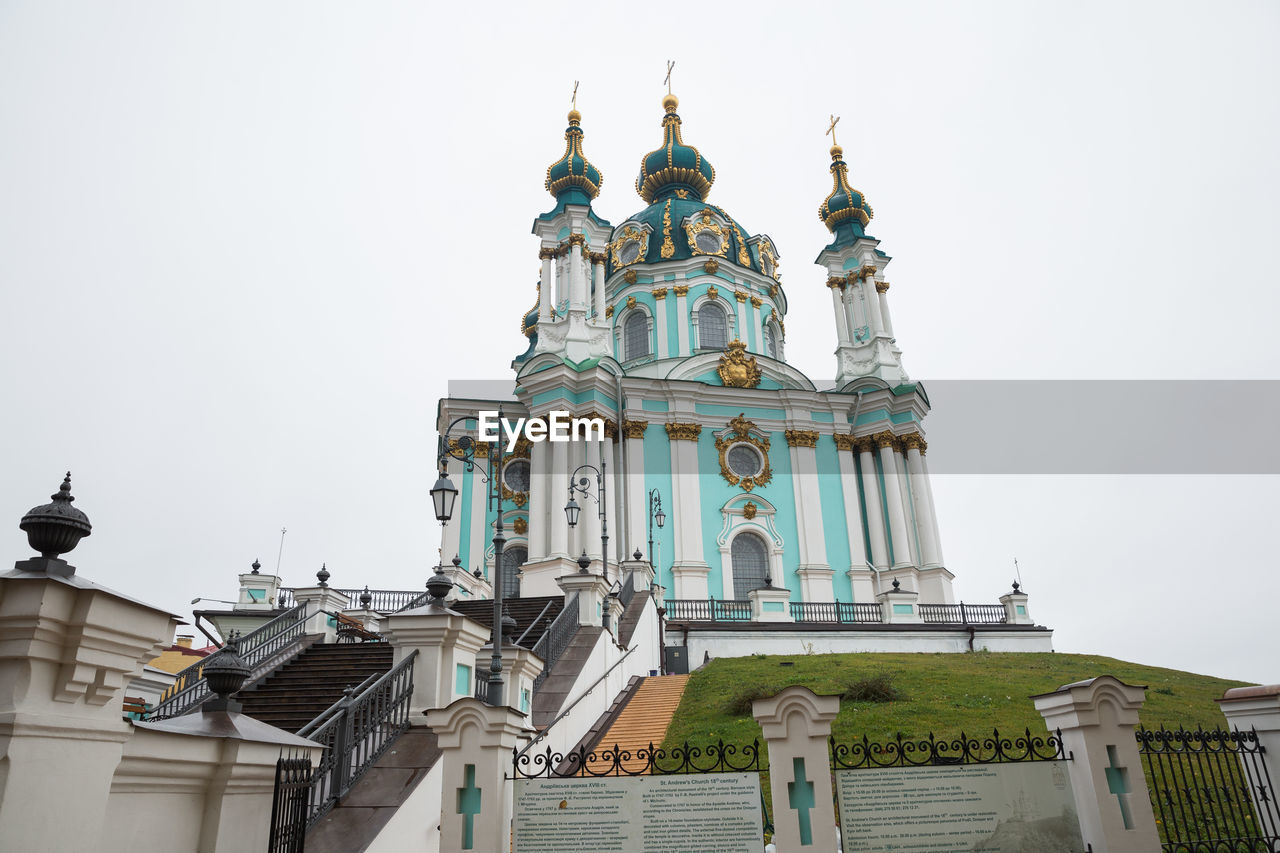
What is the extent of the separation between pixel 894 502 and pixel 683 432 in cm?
871

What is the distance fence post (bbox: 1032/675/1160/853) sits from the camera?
698cm

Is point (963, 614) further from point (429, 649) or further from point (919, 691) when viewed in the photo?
point (429, 649)

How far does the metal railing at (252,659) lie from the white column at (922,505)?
2390 centimetres

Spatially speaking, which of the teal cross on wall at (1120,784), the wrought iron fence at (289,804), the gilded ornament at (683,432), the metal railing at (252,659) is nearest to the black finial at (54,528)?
the wrought iron fence at (289,804)

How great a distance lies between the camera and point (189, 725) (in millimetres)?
5309

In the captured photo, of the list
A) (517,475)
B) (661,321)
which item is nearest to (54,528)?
(517,475)

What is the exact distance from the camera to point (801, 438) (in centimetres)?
3406

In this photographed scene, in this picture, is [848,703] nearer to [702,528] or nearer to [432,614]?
[432,614]

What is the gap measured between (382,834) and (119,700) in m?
3.42

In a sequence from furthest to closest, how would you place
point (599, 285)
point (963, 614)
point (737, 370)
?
point (599, 285)
point (737, 370)
point (963, 614)

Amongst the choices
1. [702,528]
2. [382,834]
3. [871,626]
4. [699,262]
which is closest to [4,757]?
[382,834]

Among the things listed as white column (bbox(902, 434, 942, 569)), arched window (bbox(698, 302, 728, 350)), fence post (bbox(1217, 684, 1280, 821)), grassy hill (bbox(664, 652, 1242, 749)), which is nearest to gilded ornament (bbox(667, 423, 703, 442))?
arched window (bbox(698, 302, 728, 350))

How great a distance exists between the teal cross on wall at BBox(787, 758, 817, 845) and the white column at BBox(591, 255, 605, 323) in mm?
28737

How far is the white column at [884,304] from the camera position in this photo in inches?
1502
